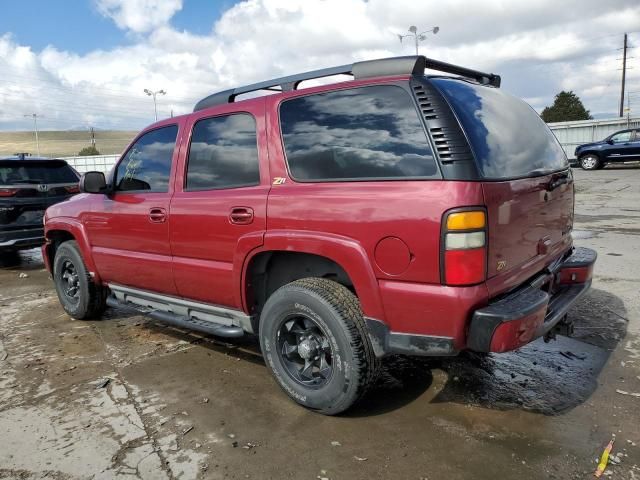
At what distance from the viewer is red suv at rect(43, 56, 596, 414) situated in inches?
98.1

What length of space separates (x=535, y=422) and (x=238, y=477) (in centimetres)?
168

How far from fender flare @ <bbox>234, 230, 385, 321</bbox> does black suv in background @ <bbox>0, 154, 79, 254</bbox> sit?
6.09 metres

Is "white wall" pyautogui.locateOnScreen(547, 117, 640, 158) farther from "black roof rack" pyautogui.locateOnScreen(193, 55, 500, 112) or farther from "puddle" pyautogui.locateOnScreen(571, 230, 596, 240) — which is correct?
"black roof rack" pyautogui.locateOnScreen(193, 55, 500, 112)

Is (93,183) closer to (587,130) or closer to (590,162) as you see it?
(590,162)

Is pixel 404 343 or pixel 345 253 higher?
pixel 345 253

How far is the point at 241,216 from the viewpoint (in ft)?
10.6

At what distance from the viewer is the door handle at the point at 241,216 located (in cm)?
320

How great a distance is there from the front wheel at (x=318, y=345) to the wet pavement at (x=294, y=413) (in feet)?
0.62

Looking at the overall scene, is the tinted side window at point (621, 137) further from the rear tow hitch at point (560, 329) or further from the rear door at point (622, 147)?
the rear tow hitch at point (560, 329)

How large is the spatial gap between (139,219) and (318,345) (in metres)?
1.86

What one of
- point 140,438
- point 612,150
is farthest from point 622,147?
point 140,438

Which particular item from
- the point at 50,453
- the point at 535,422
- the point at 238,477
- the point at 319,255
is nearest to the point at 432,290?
the point at 319,255

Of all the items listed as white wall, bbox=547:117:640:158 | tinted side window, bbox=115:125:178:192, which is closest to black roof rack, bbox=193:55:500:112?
tinted side window, bbox=115:125:178:192

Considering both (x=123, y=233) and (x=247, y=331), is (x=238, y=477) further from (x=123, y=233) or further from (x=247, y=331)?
(x=123, y=233)
